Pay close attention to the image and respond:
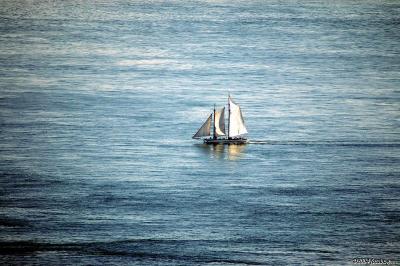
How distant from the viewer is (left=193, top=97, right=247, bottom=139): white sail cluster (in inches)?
3915

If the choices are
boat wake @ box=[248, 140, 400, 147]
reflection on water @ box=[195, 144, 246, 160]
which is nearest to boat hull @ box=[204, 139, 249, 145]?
reflection on water @ box=[195, 144, 246, 160]

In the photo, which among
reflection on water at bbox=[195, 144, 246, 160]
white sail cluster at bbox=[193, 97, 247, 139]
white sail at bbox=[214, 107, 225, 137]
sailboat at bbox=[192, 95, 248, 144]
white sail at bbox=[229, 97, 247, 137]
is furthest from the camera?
white sail at bbox=[229, 97, 247, 137]

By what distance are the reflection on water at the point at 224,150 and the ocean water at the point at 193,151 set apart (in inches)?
9.6

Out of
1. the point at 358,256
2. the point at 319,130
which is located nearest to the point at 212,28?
the point at 319,130

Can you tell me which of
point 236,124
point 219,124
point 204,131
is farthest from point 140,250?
point 236,124

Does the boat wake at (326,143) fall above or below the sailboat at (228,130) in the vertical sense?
below

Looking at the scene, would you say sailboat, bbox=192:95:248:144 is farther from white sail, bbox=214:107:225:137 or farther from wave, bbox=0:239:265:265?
wave, bbox=0:239:265:265

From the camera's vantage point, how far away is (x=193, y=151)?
325 feet

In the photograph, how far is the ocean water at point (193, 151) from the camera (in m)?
78.8

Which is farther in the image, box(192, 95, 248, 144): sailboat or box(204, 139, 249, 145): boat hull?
box(204, 139, 249, 145): boat hull

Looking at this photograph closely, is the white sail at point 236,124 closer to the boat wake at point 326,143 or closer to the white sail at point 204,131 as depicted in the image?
the white sail at point 204,131

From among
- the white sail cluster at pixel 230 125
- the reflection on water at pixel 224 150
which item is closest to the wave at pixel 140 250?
the reflection on water at pixel 224 150

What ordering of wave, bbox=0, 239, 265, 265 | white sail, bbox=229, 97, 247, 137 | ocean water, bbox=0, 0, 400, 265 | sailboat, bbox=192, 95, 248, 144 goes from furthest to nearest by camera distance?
1. white sail, bbox=229, 97, 247, 137
2. sailboat, bbox=192, 95, 248, 144
3. ocean water, bbox=0, 0, 400, 265
4. wave, bbox=0, 239, 265, 265

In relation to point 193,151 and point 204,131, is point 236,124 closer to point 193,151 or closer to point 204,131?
point 204,131
